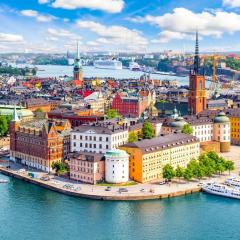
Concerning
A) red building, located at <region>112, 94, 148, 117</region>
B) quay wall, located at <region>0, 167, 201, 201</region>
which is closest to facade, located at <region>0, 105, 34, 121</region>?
red building, located at <region>112, 94, 148, 117</region>

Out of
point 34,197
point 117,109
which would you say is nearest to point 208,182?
point 34,197

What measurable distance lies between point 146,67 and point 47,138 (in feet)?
517

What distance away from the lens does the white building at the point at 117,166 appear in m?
33.7

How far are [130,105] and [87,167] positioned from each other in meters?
28.9

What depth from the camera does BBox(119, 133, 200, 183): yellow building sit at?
34.4 metres

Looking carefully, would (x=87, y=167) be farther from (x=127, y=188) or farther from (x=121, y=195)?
(x=121, y=195)

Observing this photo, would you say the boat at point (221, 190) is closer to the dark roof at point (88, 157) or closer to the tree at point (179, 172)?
the tree at point (179, 172)

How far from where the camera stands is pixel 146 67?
193750 millimetres

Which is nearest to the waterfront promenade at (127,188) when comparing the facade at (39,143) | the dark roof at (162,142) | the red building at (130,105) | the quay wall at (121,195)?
the quay wall at (121,195)

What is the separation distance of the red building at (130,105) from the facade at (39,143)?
67.8ft

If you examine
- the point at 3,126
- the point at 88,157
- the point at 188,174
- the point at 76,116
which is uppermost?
the point at 76,116

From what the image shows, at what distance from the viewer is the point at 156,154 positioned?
116 feet

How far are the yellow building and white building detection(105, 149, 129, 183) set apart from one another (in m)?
0.75

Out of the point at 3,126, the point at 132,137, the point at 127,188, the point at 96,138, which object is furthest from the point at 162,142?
the point at 3,126
